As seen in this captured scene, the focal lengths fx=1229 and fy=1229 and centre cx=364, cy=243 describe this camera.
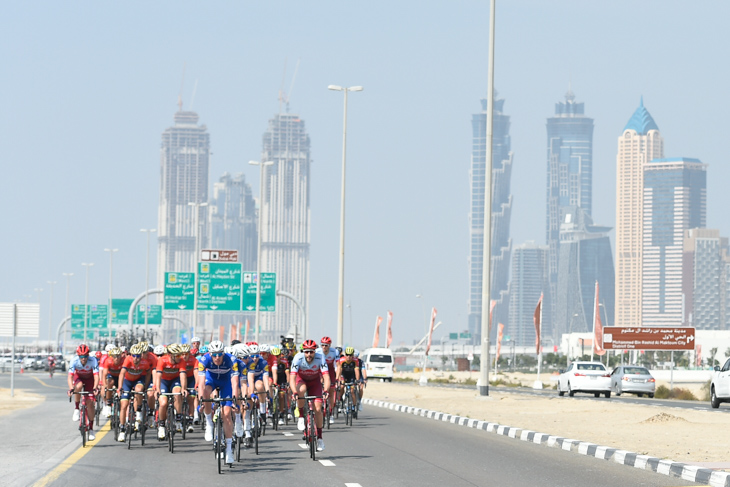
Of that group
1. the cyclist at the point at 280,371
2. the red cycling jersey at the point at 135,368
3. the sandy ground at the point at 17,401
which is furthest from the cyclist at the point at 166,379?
the sandy ground at the point at 17,401

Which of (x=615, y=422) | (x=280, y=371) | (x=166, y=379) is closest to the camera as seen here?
(x=166, y=379)

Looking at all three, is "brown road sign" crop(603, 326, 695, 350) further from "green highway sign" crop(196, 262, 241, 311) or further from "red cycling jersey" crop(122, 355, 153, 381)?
"red cycling jersey" crop(122, 355, 153, 381)

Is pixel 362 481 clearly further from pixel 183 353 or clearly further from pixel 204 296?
pixel 204 296

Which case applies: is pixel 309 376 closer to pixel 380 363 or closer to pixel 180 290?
pixel 180 290

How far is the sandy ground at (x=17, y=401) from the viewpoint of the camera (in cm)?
3625

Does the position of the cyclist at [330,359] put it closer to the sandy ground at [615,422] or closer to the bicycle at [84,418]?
the bicycle at [84,418]

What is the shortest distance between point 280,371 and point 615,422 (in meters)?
7.77

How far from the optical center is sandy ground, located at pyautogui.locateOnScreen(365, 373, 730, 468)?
19.3 m

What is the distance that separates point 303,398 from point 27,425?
1169 cm

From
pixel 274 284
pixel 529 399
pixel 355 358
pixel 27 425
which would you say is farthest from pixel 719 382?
pixel 274 284

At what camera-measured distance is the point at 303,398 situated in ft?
56.7

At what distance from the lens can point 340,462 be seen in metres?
17.2

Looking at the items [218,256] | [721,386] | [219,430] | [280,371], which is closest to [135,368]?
[280,371]

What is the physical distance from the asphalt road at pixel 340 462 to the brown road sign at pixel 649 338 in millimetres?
30757
